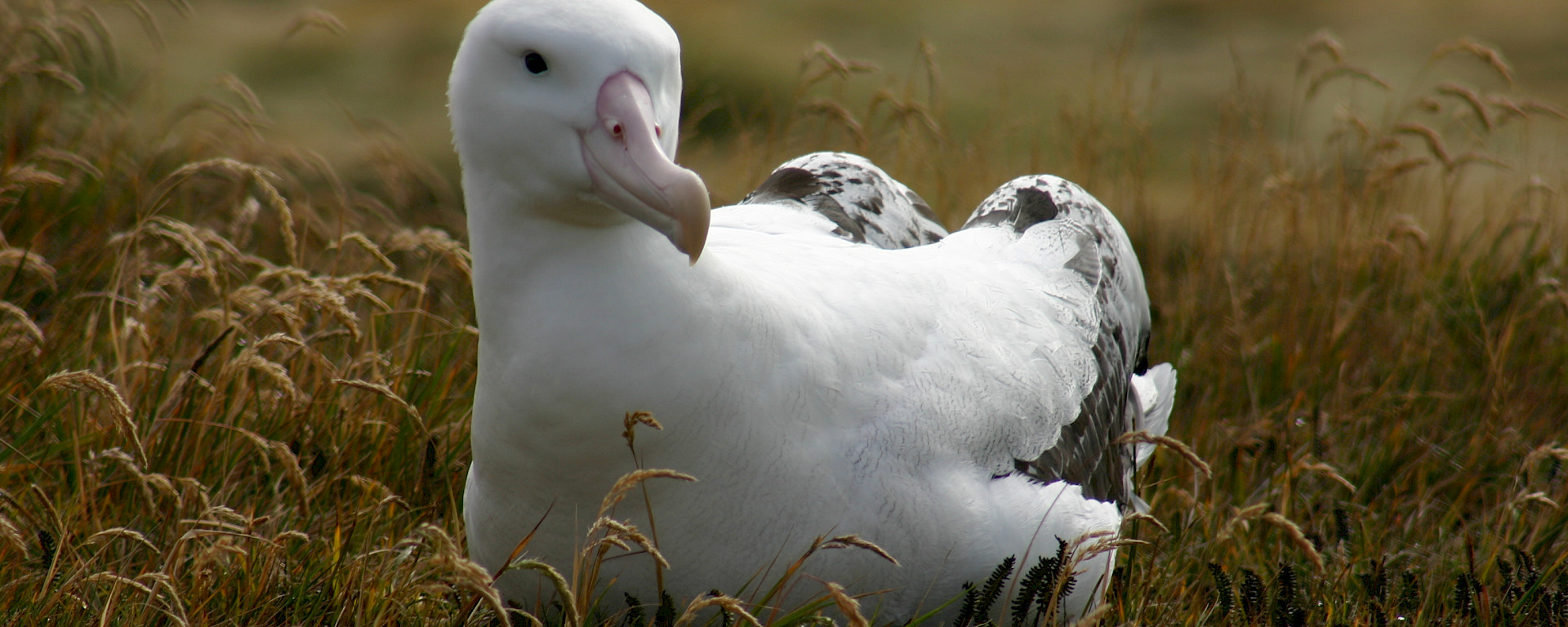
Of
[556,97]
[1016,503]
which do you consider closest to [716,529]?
[1016,503]

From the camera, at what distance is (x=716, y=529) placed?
228cm

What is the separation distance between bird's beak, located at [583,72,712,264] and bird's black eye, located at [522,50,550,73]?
104 mm

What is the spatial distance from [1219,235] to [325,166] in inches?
121

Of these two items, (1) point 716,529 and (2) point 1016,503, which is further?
(2) point 1016,503

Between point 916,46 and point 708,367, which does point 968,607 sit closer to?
point 708,367

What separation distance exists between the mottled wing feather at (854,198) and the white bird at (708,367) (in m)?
0.43

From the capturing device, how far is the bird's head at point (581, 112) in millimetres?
1903

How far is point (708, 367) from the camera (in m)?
2.13

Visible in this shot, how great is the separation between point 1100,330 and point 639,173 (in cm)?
151

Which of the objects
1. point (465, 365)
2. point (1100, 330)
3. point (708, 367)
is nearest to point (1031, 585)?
point (708, 367)

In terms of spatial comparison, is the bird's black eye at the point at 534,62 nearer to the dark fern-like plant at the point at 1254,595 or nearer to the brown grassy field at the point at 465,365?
the brown grassy field at the point at 465,365

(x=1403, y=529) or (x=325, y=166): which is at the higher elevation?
(x=325, y=166)

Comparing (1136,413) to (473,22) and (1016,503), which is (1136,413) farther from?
(473,22)

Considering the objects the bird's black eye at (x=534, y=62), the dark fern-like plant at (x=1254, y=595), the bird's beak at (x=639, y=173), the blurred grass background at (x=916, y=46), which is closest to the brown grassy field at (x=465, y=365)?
the dark fern-like plant at (x=1254, y=595)
